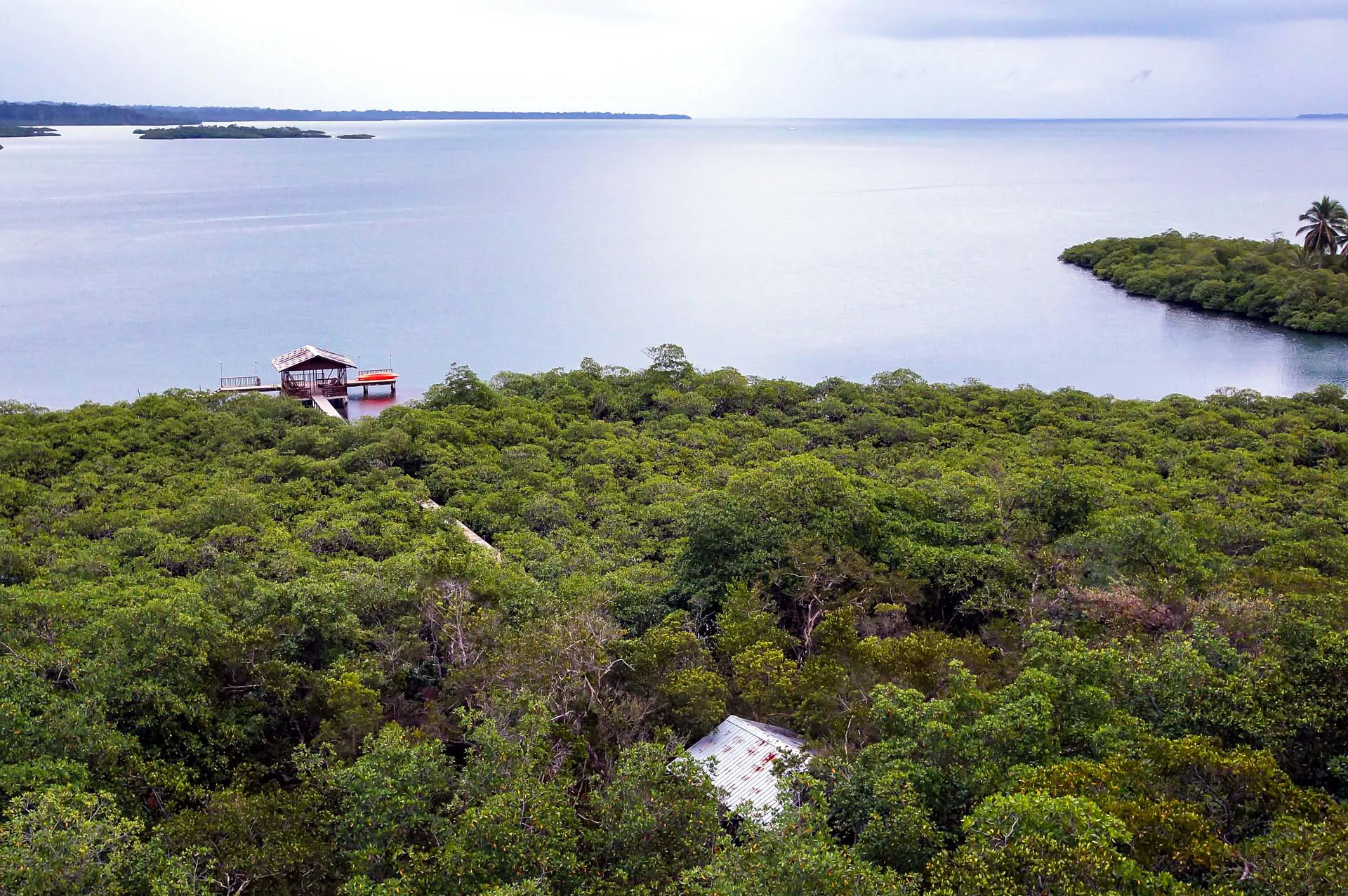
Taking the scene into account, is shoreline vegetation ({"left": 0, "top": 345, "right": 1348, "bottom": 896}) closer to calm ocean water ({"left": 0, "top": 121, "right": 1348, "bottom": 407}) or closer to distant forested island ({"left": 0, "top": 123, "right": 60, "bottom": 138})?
calm ocean water ({"left": 0, "top": 121, "right": 1348, "bottom": 407})

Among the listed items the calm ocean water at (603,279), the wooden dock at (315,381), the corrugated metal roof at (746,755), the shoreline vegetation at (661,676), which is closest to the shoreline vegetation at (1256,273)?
the calm ocean water at (603,279)

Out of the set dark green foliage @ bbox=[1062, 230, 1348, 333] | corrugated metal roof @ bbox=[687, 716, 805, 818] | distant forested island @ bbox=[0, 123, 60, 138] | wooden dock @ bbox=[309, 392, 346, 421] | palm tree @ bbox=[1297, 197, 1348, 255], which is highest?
distant forested island @ bbox=[0, 123, 60, 138]

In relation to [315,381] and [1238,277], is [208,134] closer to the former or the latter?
[315,381]

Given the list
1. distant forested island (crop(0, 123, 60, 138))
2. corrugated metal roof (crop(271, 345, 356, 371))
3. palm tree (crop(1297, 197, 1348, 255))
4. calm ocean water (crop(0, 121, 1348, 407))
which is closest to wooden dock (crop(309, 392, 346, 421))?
corrugated metal roof (crop(271, 345, 356, 371))

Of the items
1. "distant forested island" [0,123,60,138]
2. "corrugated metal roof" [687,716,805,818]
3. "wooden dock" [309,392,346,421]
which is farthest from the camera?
"distant forested island" [0,123,60,138]

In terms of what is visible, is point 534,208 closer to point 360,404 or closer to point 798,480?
point 360,404

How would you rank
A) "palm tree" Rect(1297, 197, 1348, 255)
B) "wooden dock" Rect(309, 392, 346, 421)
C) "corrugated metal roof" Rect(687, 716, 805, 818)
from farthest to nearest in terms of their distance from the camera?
"palm tree" Rect(1297, 197, 1348, 255), "wooden dock" Rect(309, 392, 346, 421), "corrugated metal roof" Rect(687, 716, 805, 818)

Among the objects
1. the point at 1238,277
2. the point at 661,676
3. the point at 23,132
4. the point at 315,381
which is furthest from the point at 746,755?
the point at 23,132
